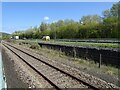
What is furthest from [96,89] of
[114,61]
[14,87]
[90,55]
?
[90,55]

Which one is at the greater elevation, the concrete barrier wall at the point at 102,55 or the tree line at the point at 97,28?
the tree line at the point at 97,28

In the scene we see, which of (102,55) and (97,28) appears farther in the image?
(97,28)

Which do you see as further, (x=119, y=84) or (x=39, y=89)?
(x=119, y=84)

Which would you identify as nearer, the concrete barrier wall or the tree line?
the concrete barrier wall

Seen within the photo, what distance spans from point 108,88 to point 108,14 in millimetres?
91723

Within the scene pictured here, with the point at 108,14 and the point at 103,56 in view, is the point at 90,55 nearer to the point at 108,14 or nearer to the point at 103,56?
the point at 103,56

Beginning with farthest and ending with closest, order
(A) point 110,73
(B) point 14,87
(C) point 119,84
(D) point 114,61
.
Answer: (D) point 114,61 < (A) point 110,73 < (C) point 119,84 < (B) point 14,87

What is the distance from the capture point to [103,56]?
2286cm

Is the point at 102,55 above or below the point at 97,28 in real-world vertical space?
below

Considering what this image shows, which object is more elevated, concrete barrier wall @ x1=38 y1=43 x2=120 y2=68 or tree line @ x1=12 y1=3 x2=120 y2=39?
tree line @ x1=12 y1=3 x2=120 y2=39

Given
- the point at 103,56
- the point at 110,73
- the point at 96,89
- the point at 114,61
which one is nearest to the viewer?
the point at 96,89

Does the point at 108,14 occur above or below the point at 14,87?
above

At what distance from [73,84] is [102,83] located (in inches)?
59.6

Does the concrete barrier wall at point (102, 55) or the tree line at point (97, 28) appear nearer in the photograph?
the concrete barrier wall at point (102, 55)
